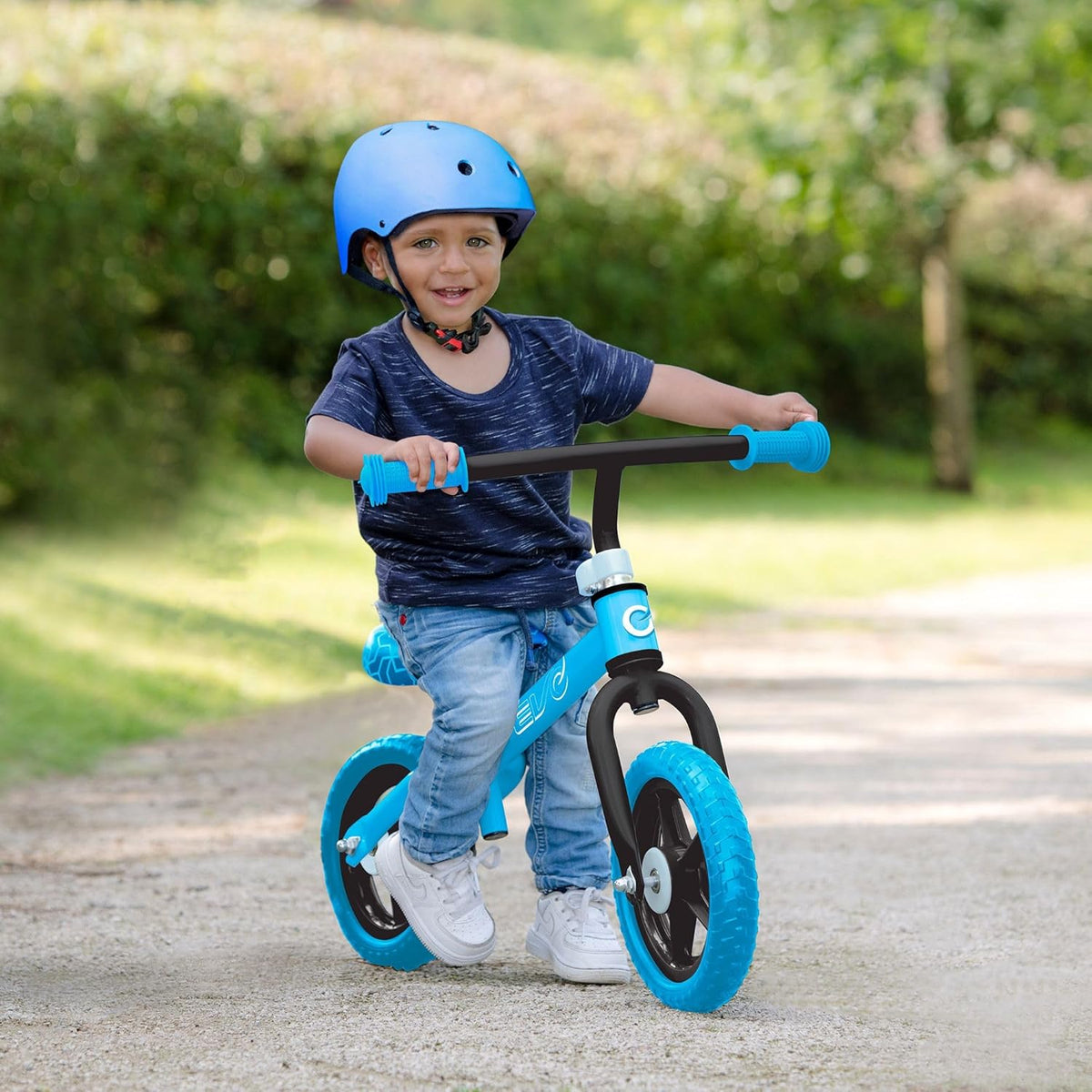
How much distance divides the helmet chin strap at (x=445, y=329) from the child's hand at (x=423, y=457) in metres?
0.57

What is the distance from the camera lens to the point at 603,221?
14.9m

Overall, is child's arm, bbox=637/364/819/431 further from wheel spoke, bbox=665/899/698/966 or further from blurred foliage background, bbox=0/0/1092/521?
blurred foliage background, bbox=0/0/1092/521

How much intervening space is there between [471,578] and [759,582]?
705 centimetres

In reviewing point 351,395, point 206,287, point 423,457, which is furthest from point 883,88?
point 423,457

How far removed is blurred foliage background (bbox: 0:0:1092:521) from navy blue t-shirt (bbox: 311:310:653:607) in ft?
24.4

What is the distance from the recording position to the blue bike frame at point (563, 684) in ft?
9.80

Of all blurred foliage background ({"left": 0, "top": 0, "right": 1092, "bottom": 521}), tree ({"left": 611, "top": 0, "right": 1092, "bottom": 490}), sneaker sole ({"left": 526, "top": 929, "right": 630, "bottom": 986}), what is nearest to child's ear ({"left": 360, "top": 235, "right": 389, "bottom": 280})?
sneaker sole ({"left": 526, "top": 929, "right": 630, "bottom": 986})

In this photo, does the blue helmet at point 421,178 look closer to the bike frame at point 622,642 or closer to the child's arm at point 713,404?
the child's arm at point 713,404

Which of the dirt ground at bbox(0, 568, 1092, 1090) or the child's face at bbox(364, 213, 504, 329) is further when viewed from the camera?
the child's face at bbox(364, 213, 504, 329)

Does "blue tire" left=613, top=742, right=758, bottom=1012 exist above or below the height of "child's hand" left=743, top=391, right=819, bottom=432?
below

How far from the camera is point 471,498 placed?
10.4 ft

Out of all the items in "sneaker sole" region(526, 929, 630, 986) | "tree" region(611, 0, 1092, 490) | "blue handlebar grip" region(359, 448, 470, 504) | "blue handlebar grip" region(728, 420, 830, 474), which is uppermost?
"tree" region(611, 0, 1092, 490)

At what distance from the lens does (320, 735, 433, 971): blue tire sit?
3525mm

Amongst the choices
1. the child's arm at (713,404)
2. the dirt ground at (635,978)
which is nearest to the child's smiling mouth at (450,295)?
the child's arm at (713,404)
